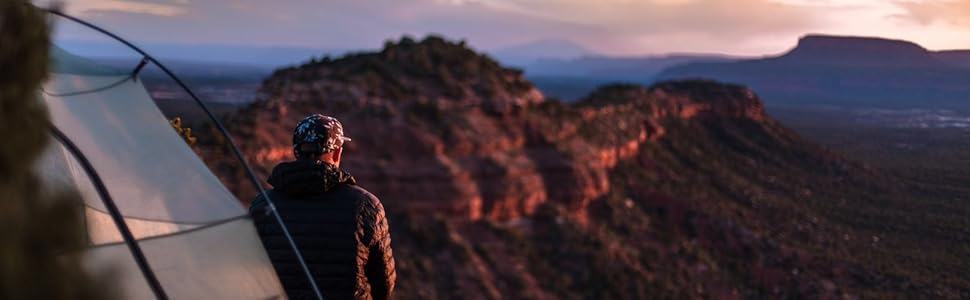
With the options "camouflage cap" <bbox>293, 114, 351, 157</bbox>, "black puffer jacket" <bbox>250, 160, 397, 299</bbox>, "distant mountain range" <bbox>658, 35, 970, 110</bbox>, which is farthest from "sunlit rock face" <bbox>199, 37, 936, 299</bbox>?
"camouflage cap" <bbox>293, 114, 351, 157</bbox>

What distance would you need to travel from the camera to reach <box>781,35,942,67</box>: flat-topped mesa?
3228 centimetres

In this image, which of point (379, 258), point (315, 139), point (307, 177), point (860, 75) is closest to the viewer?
point (307, 177)

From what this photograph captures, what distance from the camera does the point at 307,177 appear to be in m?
4.38

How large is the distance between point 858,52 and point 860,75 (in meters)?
1.85

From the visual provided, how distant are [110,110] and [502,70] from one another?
99.3ft

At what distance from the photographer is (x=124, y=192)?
4.49m

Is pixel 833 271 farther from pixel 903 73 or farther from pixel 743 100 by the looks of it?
pixel 743 100

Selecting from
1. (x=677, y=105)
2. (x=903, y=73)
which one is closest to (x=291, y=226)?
(x=903, y=73)

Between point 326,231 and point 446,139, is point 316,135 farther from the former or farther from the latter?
point 446,139

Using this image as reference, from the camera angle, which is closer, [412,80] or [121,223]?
[121,223]

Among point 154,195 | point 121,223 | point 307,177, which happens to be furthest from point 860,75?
point 121,223

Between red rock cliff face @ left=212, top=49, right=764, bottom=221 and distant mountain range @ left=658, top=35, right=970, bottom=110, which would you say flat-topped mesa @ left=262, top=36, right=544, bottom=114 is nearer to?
red rock cliff face @ left=212, top=49, right=764, bottom=221

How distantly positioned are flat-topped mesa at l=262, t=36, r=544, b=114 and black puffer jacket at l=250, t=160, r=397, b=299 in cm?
2060

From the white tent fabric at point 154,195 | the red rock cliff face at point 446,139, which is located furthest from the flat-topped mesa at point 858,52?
the white tent fabric at point 154,195
